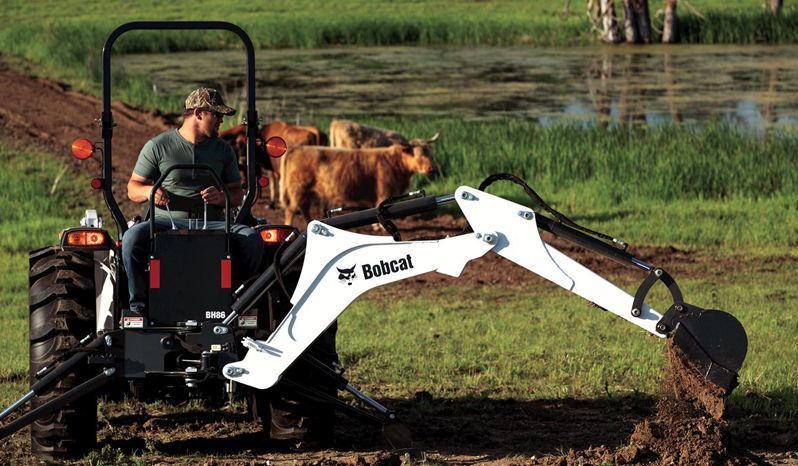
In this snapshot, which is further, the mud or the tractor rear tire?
the tractor rear tire

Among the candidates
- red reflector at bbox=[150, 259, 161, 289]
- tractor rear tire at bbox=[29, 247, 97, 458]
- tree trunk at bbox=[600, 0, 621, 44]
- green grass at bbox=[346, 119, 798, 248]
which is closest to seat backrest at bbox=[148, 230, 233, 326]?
red reflector at bbox=[150, 259, 161, 289]

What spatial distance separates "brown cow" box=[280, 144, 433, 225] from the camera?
17734 mm

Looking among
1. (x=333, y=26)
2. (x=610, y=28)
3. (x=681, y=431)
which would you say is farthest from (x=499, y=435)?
(x=333, y=26)

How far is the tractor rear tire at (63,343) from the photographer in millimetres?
7770

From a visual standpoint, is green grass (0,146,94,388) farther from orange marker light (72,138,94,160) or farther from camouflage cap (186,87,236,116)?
camouflage cap (186,87,236,116)

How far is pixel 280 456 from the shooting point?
7902 mm

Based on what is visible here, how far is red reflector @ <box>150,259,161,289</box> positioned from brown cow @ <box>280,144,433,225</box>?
10.2 meters

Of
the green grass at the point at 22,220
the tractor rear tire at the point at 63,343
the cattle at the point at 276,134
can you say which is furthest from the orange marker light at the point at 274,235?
the cattle at the point at 276,134

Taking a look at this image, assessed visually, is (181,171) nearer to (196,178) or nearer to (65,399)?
(196,178)

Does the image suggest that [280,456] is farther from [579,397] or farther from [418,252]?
[579,397]

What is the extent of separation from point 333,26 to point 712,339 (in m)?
38.7

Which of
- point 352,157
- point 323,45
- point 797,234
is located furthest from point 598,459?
point 323,45

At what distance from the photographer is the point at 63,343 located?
7805 mm

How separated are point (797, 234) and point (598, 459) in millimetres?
9584
